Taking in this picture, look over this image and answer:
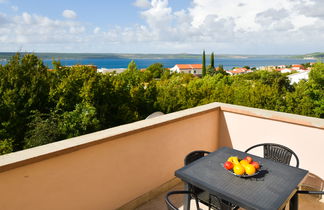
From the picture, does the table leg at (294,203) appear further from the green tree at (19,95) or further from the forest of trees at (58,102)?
the green tree at (19,95)

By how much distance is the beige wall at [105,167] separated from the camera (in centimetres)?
176

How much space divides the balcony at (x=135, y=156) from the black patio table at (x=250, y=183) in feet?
2.53

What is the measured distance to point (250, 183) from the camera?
5.69 ft

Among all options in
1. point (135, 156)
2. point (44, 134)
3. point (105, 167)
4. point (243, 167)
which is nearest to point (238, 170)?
point (243, 167)

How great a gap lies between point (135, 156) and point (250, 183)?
126 cm

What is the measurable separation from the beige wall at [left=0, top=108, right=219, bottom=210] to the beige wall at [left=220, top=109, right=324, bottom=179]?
0.45 metres

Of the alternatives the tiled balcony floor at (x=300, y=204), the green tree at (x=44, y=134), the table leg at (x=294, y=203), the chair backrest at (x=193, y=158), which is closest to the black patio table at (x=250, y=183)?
the table leg at (x=294, y=203)

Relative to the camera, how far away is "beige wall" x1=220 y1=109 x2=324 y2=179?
8.76 feet

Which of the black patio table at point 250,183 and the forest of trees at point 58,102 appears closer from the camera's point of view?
the black patio table at point 250,183

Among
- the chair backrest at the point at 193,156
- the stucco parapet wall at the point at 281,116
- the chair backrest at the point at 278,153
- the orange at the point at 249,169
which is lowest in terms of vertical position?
the chair backrest at the point at 278,153

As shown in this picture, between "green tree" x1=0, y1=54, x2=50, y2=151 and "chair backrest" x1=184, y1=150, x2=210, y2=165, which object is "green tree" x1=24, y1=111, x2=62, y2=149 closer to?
"green tree" x1=0, y1=54, x2=50, y2=151

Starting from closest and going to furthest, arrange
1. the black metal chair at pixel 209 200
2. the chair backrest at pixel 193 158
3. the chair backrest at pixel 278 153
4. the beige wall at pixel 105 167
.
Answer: the black metal chair at pixel 209 200, the beige wall at pixel 105 167, the chair backrest at pixel 193 158, the chair backrest at pixel 278 153

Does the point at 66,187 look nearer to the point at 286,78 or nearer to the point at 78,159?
the point at 78,159

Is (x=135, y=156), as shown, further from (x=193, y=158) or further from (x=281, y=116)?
(x=281, y=116)
